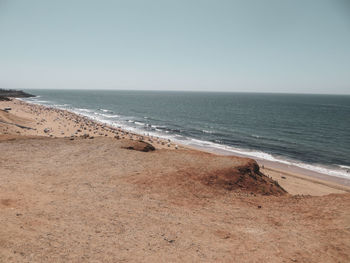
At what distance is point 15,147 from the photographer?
696 inches

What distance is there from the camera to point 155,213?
9508mm

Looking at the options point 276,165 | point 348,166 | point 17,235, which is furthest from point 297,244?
point 348,166

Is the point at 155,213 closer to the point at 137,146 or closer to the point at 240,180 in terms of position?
the point at 240,180

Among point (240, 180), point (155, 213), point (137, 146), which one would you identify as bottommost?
point (155, 213)

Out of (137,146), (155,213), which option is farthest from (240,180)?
(137,146)

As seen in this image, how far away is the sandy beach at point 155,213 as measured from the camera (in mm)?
7090

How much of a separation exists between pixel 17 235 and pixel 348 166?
38.4m

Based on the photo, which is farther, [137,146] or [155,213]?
[137,146]

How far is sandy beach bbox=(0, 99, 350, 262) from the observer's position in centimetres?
709

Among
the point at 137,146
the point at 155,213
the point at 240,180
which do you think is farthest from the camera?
the point at 137,146

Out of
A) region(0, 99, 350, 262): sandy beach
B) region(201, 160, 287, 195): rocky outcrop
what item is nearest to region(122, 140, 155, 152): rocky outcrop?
region(0, 99, 350, 262): sandy beach

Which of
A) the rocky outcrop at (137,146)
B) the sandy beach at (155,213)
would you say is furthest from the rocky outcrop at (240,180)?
the rocky outcrop at (137,146)

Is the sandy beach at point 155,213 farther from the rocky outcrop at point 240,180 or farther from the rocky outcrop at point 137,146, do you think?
the rocky outcrop at point 137,146

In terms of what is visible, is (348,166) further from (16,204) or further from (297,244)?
(16,204)
